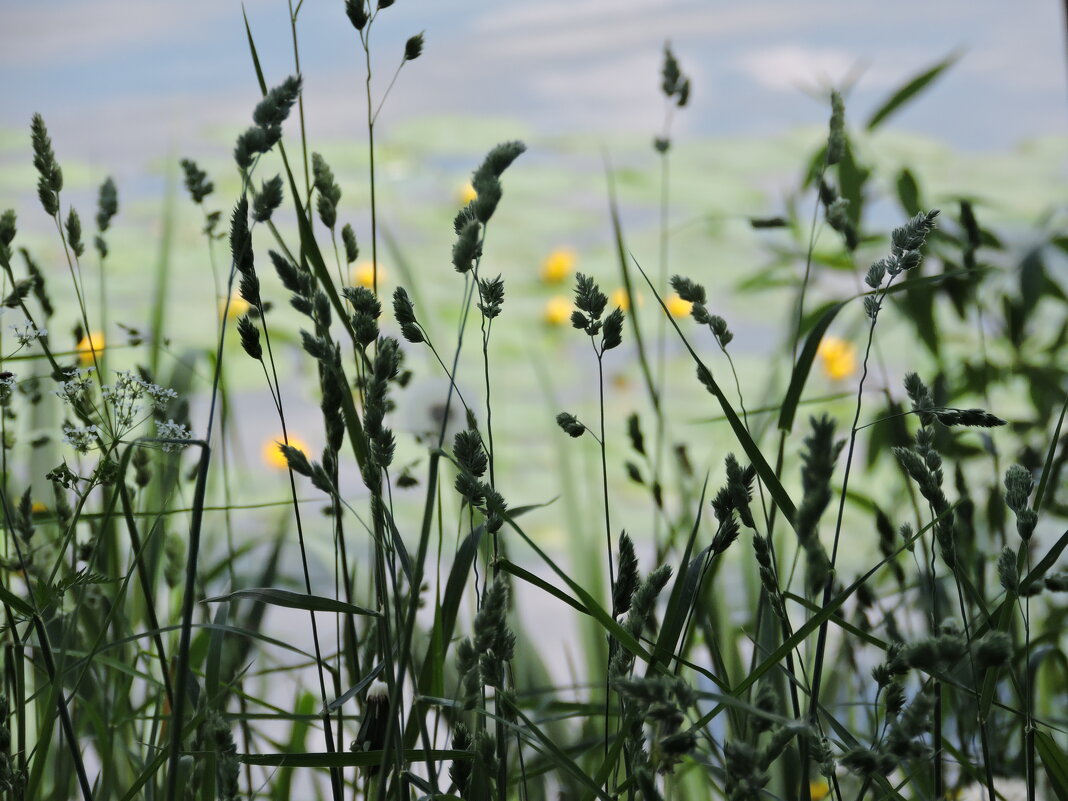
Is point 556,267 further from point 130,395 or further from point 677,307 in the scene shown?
point 130,395

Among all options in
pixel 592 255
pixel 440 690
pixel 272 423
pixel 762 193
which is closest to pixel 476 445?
pixel 440 690

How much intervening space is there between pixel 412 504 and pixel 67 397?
1861mm

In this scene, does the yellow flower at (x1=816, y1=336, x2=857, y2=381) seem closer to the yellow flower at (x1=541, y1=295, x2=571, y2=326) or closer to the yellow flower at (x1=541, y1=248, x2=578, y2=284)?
the yellow flower at (x1=541, y1=295, x2=571, y2=326)

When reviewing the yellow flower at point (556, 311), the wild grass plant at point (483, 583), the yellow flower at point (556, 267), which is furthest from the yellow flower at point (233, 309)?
the yellow flower at point (556, 267)

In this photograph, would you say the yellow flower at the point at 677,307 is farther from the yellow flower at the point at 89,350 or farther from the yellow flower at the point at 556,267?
the yellow flower at the point at 89,350

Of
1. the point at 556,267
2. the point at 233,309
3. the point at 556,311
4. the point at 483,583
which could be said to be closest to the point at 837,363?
the point at 556,311

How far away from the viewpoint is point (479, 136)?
3.56m

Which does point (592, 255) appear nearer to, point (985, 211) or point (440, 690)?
point (985, 211)

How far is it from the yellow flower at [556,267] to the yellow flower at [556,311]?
57mm

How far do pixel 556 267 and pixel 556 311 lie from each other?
20cm

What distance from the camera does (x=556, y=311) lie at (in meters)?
2.85

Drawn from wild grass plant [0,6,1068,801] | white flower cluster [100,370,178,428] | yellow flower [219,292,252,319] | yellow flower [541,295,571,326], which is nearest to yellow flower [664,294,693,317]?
yellow flower [541,295,571,326]

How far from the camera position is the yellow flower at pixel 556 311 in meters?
2.84

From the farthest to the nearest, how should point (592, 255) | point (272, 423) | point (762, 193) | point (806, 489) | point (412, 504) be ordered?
point (762, 193) < point (592, 255) < point (272, 423) < point (412, 504) < point (806, 489)
